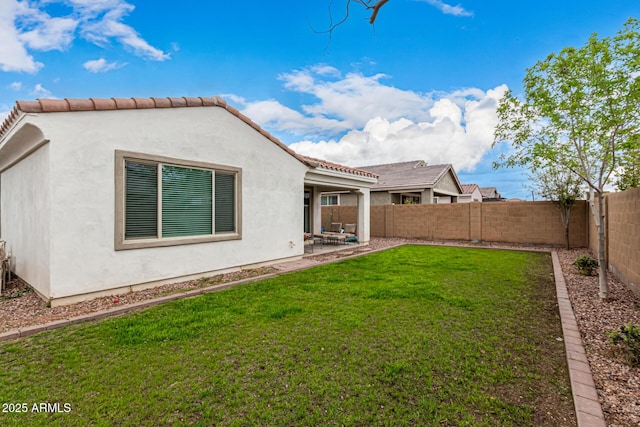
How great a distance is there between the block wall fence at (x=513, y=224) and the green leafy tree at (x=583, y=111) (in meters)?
1.57

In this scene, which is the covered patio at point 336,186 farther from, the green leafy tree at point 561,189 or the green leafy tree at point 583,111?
the green leafy tree at point 561,189

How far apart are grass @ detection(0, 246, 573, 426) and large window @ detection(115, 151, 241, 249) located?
196cm

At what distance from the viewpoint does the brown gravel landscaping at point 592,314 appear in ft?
9.62

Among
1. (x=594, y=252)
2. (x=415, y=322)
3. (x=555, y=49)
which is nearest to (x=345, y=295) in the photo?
(x=415, y=322)

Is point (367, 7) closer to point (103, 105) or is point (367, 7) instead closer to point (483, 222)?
point (103, 105)

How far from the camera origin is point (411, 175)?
24.8 meters

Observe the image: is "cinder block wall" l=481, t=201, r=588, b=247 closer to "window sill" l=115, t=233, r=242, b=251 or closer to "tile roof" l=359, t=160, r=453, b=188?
"tile roof" l=359, t=160, r=453, b=188

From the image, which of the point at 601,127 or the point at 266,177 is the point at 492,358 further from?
the point at 266,177

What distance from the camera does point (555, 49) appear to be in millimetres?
5895

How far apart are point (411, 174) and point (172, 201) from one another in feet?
70.4

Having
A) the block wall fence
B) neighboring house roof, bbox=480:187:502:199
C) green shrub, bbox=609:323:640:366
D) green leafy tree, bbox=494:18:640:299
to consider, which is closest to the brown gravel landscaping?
green shrub, bbox=609:323:640:366

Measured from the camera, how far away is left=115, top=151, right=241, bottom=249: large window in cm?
639

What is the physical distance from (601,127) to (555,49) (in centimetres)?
182

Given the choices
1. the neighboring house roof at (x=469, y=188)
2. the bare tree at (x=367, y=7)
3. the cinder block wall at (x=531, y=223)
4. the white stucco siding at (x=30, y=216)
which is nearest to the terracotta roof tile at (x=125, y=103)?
the white stucco siding at (x=30, y=216)
